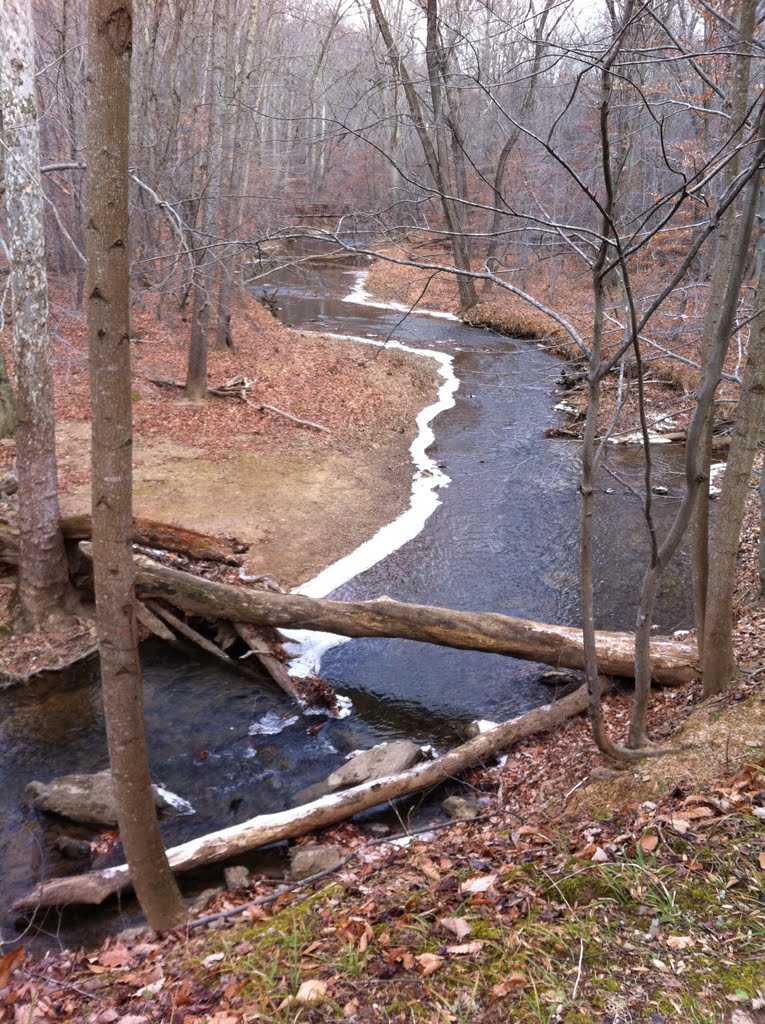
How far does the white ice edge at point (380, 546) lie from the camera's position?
8.76 meters

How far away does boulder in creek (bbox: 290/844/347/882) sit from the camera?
16.8ft

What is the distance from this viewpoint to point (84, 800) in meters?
5.98

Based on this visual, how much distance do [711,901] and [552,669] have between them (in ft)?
16.3

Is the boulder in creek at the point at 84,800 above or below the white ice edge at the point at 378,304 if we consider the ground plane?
→ below

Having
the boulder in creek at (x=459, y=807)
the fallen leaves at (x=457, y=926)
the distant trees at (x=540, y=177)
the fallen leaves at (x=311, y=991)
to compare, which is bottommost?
the boulder in creek at (x=459, y=807)

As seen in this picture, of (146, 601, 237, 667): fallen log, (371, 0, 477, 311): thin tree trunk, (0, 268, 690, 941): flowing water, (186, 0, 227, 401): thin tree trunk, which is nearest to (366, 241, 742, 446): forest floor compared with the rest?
(371, 0, 477, 311): thin tree trunk

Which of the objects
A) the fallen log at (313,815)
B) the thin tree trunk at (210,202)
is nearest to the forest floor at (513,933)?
the fallen log at (313,815)

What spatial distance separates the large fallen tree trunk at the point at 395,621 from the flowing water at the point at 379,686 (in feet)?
2.05

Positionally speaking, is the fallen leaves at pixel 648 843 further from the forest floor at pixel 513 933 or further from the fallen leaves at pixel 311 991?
the fallen leaves at pixel 311 991

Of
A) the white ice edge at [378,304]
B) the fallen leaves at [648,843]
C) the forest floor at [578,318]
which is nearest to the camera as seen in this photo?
the fallen leaves at [648,843]

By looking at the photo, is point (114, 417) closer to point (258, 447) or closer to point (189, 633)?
point (189, 633)

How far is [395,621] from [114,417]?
5070mm

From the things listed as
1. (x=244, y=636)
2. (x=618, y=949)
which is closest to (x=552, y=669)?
(x=244, y=636)

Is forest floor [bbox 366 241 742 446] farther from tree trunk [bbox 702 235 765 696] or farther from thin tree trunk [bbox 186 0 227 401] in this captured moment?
thin tree trunk [bbox 186 0 227 401]
